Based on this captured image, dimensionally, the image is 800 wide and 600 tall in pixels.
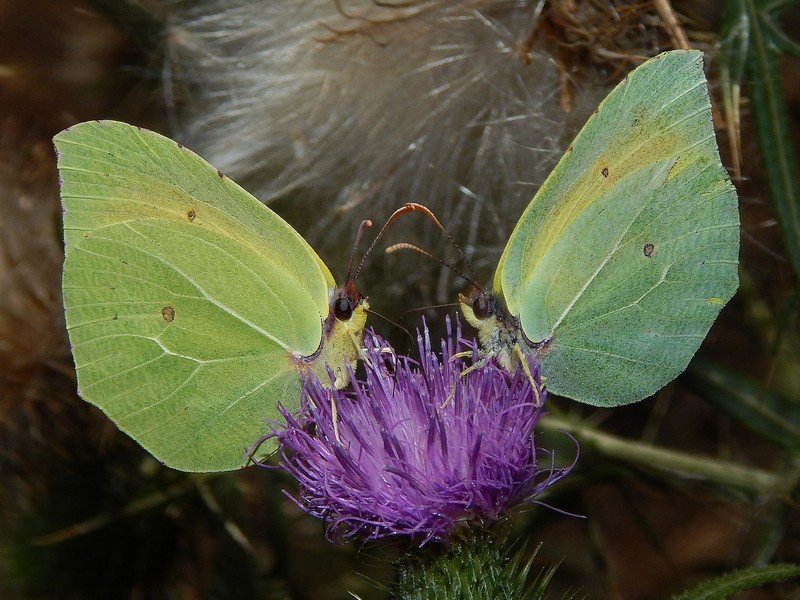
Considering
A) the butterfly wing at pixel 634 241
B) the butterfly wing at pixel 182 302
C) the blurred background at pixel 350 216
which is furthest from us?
the blurred background at pixel 350 216

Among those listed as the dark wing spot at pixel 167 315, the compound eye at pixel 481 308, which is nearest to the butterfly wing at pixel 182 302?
the dark wing spot at pixel 167 315

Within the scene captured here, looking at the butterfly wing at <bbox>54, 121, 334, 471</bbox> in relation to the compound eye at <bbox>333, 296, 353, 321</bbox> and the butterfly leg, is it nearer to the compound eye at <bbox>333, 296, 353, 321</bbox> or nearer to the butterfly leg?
the compound eye at <bbox>333, 296, 353, 321</bbox>

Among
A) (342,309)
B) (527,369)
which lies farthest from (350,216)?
(527,369)

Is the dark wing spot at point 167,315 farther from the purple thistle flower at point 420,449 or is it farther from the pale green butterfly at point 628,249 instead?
the pale green butterfly at point 628,249

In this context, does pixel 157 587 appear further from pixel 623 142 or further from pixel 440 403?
pixel 623 142

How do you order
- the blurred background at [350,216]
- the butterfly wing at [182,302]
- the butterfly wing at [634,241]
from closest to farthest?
the butterfly wing at [634,241]
the butterfly wing at [182,302]
the blurred background at [350,216]

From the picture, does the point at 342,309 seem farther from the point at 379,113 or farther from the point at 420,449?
the point at 379,113

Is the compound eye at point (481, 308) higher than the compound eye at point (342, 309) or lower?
higher

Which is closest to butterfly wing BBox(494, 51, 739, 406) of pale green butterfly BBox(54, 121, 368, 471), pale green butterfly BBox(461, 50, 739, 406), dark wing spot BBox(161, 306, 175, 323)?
pale green butterfly BBox(461, 50, 739, 406)
